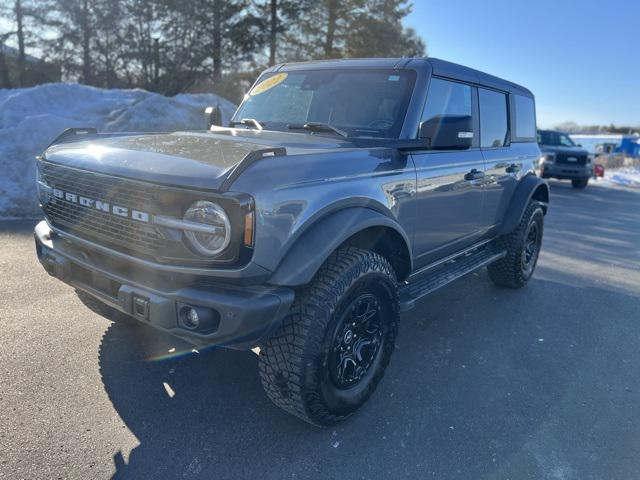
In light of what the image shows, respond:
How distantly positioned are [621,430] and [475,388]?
2.73 feet

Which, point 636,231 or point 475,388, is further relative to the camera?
point 636,231

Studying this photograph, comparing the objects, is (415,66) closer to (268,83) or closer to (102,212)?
(268,83)

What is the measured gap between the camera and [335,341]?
8.64ft

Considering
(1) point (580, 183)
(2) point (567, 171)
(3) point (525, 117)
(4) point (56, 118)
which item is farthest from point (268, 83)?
(1) point (580, 183)

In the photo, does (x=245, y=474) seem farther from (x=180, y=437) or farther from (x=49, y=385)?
(x=49, y=385)

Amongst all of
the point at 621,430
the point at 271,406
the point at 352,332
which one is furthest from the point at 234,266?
the point at 621,430

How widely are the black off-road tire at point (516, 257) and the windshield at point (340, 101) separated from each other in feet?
7.53

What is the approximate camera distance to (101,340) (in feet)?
11.6

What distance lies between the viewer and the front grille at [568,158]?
16.1 m

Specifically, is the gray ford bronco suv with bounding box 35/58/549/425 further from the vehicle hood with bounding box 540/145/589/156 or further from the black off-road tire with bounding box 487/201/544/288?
the vehicle hood with bounding box 540/145/589/156

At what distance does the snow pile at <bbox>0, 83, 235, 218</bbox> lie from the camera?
25.5 ft

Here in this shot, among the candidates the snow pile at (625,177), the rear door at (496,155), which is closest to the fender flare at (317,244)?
the rear door at (496,155)

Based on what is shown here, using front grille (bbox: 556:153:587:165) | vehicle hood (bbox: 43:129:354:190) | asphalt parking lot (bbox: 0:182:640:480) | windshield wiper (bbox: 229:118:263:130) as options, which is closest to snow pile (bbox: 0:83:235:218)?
asphalt parking lot (bbox: 0:182:640:480)

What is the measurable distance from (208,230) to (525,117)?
4362 millimetres
